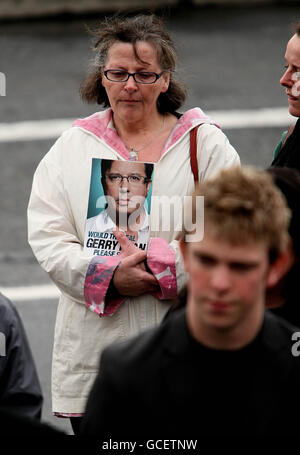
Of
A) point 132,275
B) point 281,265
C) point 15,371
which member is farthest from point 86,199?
point 281,265

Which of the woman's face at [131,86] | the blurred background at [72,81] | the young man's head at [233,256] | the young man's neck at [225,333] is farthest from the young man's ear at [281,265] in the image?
the blurred background at [72,81]

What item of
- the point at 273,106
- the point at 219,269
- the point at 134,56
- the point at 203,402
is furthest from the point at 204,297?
the point at 273,106

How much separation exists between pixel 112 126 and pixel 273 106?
245 inches

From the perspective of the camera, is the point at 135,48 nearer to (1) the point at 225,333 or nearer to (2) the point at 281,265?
(2) the point at 281,265

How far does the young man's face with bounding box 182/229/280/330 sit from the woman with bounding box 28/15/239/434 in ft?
5.62

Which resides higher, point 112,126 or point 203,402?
point 112,126

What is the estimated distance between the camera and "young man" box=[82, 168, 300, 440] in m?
2.81

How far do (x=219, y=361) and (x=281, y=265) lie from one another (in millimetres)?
398

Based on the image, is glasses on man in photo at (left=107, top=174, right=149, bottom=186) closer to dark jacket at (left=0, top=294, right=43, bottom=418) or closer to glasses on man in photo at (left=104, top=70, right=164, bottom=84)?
glasses on man in photo at (left=104, top=70, right=164, bottom=84)

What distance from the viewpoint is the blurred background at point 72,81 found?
8.84 metres

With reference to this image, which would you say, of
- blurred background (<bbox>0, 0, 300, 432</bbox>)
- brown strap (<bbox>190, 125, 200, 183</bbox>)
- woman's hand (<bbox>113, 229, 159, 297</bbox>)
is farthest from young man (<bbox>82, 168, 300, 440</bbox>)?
blurred background (<bbox>0, 0, 300, 432</bbox>)

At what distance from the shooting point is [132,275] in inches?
180
